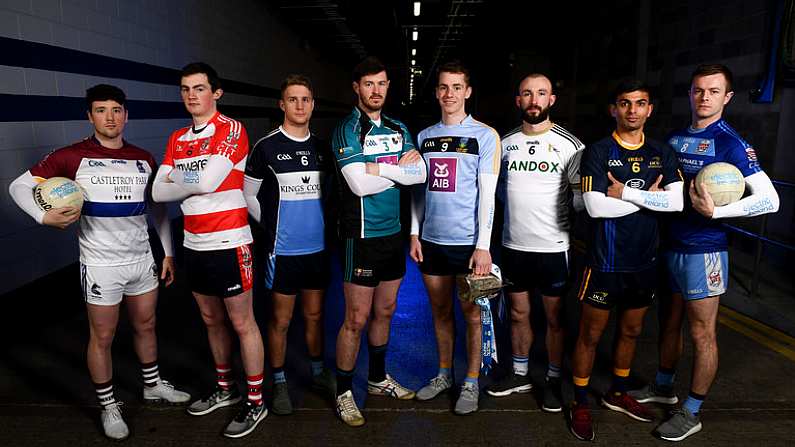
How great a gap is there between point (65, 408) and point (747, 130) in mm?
7524

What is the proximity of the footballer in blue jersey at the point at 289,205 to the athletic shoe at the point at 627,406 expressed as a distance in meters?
1.91

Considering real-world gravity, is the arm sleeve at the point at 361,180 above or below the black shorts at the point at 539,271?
above

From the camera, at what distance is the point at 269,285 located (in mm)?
3301

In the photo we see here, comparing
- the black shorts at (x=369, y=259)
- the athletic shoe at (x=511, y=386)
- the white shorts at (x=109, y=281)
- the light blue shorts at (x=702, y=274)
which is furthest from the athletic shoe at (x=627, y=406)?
the white shorts at (x=109, y=281)

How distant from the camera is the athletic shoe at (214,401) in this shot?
10.7 ft

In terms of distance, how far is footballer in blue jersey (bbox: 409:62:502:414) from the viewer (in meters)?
3.15

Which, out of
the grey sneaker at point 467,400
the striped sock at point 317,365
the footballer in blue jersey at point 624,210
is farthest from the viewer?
the striped sock at point 317,365

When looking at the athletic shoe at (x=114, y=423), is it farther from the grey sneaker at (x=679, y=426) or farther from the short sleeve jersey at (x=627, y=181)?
the grey sneaker at (x=679, y=426)

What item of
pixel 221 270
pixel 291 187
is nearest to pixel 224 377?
pixel 221 270

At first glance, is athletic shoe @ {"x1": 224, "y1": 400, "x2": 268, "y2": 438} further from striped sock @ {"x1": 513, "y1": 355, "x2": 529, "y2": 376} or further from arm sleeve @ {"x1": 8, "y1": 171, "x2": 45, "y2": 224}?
striped sock @ {"x1": 513, "y1": 355, "x2": 529, "y2": 376}

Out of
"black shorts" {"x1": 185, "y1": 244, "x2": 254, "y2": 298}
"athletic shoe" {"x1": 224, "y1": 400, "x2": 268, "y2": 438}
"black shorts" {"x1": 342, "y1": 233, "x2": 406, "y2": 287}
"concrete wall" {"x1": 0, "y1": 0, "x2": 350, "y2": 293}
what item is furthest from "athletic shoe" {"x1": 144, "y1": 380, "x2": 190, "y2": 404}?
"concrete wall" {"x1": 0, "y1": 0, "x2": 350, "y2": 293}

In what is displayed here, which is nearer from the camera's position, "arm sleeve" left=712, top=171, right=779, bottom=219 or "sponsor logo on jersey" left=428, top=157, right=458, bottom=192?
"arm sleeve" left=712, top=171, right=779, bottom=219

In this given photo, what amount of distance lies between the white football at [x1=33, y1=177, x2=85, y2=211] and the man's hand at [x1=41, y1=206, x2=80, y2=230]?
0.07 feet

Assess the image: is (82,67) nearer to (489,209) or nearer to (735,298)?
(489,209)
